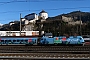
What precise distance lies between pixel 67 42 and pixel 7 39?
14.5m

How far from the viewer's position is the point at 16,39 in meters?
Answer: 41.9

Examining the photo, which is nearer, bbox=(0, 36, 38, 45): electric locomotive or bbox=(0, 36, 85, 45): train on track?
bbox=(0, 36, 85, 45): train on track

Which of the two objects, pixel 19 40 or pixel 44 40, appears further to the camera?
pixel 19 40

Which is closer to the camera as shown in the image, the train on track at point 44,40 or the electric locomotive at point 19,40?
the train on track at point 44,40

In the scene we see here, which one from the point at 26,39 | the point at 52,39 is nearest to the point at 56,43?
the point at 52,39

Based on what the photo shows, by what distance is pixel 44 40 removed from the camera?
132ft

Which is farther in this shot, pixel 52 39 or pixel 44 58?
pixel 52 39

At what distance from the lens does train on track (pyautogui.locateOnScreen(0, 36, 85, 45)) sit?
39.8 metres

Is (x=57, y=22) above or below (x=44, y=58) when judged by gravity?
above

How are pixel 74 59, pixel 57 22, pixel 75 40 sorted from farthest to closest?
pixel 57 22
pixel 75 40
pixel 74 59

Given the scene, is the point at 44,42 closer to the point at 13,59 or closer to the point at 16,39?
the point at 16,39

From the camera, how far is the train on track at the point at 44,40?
3978 cm

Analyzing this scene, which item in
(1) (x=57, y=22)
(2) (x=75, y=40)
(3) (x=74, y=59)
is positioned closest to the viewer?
(3) (x=74, y=59)

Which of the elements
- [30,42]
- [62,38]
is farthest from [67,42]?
[30,42]
